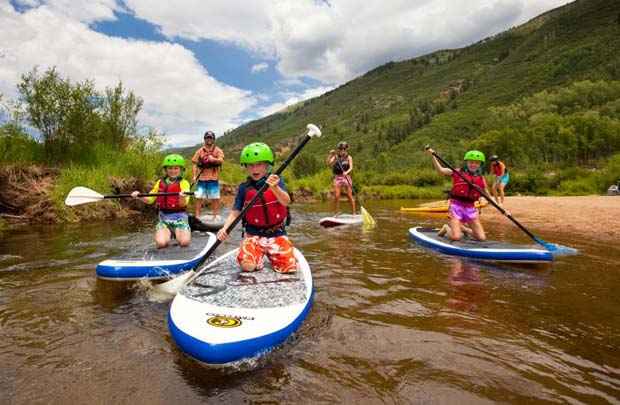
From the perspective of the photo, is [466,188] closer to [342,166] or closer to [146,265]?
[342,166]

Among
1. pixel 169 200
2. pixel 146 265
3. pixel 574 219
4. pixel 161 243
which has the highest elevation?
pixel 169 200

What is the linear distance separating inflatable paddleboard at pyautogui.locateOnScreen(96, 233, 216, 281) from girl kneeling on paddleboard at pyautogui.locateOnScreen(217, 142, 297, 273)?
103 centimetres

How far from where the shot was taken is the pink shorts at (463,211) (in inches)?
318

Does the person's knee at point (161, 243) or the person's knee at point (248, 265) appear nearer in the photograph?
the person's knee at point (248, 265)

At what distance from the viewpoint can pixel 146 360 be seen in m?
3.33

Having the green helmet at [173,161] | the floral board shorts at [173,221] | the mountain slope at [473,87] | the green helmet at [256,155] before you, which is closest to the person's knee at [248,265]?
the green helmet at [256,155]

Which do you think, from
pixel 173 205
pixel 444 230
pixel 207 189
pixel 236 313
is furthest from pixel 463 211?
pixel 207 189

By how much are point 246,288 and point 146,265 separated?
197cm

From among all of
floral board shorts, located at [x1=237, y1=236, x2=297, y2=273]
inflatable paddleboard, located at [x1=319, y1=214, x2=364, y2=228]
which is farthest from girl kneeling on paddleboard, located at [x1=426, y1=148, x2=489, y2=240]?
floral board shorts, located at [x1=237, y1=236, x2=297, y2=273]

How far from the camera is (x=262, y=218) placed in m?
5.18

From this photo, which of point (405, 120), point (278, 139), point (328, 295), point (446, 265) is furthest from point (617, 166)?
point (278, 139)

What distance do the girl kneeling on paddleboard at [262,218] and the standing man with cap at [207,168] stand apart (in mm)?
5014

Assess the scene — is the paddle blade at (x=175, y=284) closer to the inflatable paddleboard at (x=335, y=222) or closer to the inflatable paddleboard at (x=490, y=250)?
the inflatable paddleboard at (x=490, y=250)

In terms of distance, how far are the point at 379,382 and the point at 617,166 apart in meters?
35.9
